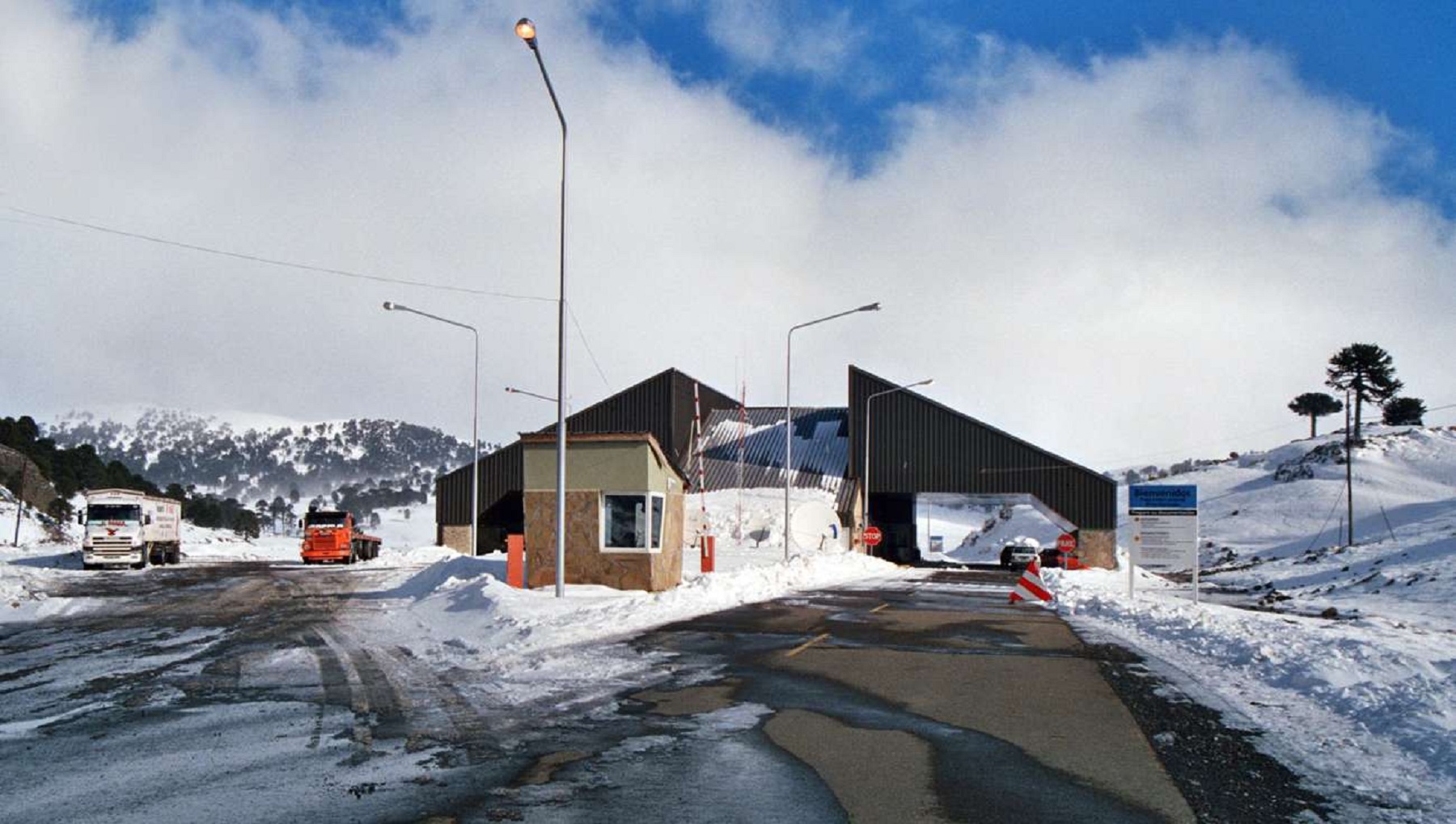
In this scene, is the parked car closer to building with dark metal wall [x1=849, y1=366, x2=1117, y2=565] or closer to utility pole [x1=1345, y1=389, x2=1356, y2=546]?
building with dark metal wall [x1=849, y1=366, x2=1117, y2=565]

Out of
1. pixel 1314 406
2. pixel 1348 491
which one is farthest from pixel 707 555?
pixel 1314 406

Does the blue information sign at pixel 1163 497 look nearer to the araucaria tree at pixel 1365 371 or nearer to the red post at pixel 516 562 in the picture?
the red post at pixel 516 562

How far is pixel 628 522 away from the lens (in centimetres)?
2339

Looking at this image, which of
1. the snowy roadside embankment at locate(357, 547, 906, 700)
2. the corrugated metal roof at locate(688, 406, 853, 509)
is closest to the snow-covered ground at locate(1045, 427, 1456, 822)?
the snowy roadside embankment at locate(357, 547, 906, 700)

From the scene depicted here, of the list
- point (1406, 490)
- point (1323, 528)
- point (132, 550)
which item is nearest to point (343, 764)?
point (132, 550)

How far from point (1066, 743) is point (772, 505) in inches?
1922

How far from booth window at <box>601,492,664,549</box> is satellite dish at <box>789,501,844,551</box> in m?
25.1

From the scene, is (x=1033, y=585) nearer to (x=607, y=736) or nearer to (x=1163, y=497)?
(x=1163, y=497)

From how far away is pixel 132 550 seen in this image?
141ft

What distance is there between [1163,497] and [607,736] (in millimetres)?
20411

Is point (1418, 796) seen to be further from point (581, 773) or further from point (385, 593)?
point (385, 593)

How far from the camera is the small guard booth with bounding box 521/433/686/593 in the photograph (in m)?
23.2

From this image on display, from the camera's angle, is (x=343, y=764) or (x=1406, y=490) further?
(x=1406, y=490)

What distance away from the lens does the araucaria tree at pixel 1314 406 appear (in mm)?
121125
